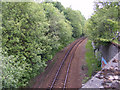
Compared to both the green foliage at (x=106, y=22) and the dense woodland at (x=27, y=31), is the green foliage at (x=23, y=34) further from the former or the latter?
the green foliage at (x=106, y=22)

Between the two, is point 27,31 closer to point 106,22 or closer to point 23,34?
point 23,34

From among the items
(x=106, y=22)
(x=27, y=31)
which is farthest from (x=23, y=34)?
(x=106, y=22)

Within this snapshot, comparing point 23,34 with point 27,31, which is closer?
point 23,34

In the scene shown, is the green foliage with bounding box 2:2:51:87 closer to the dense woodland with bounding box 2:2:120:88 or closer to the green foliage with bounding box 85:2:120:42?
the dense woodland with bounding box 2:2:120:88

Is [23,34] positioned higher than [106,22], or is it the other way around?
[106,22]

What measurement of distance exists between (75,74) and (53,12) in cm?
1060

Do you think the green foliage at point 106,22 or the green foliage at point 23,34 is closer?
the green foliage at point 23,34

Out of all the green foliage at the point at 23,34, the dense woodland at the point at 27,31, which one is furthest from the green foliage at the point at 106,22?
the green foliage at the point at 23,34

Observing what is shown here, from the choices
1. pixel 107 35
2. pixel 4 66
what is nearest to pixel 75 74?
pixel 107 35

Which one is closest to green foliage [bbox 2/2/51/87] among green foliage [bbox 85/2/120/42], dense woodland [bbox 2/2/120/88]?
dense woodland [bbox 2/2/120/88]

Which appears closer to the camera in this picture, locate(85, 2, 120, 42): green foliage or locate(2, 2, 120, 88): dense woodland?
locate(2, 2, 120, 88): dense woodland

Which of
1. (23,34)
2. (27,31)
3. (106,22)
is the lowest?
(23,34)

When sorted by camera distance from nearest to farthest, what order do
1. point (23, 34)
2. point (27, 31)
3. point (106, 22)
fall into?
point (23, 34)
point (27, 31)
point (106, 22)

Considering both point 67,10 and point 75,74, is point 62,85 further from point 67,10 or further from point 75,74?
point 67,10
